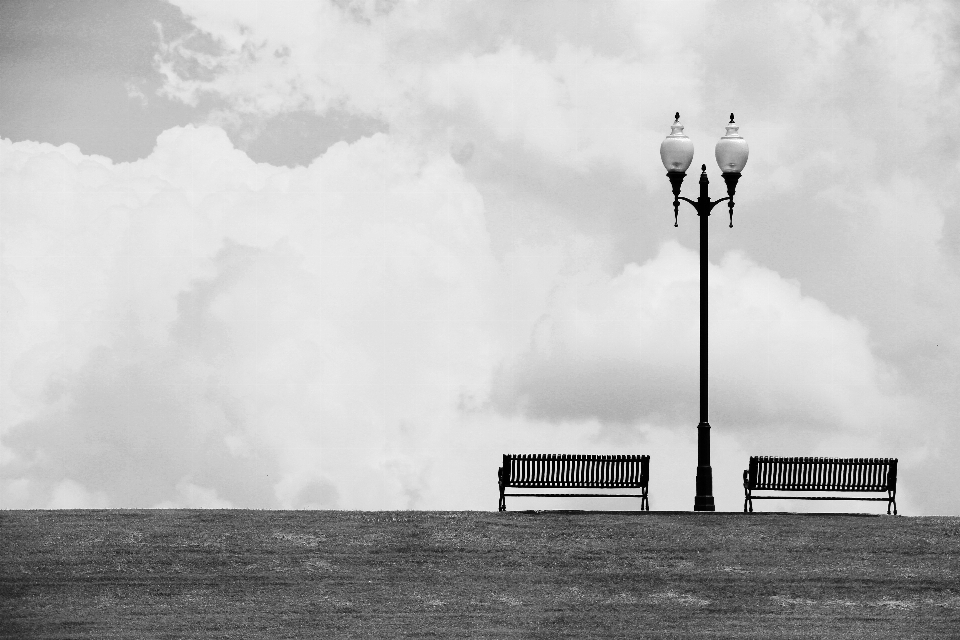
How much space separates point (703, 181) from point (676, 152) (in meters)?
A: 0.59

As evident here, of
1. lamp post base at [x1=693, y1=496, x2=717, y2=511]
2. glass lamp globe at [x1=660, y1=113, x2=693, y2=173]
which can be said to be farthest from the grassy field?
glass lamp globe at [x1=660, y1=113, x2=693, y2=173]

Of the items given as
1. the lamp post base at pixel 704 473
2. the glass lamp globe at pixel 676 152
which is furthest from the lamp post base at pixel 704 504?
the glass lamp globe at pixel 676 152

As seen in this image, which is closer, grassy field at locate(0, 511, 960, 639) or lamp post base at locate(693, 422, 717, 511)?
grassy field at locate(0, 511, 960, 639)

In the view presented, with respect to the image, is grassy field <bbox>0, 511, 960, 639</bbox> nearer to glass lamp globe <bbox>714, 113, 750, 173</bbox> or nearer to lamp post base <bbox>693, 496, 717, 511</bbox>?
lamp post base <bbox>693, 496, 717, 511</bbox>

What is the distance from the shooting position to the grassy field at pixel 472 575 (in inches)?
669

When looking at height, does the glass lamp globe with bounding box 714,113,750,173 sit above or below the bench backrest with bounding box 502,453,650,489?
above

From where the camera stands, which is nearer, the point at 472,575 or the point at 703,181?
the point at 472,575

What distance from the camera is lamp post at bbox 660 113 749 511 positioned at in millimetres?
22688

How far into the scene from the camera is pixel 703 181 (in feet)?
76.5

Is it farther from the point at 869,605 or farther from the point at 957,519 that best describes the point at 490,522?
the point at 957,519

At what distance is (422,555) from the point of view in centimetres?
1897

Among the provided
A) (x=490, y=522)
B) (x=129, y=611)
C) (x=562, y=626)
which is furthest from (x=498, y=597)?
(x=129, y=611)

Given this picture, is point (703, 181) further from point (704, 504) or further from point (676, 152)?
point (704, 504)

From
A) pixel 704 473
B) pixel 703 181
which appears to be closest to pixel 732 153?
pixel 703 181
